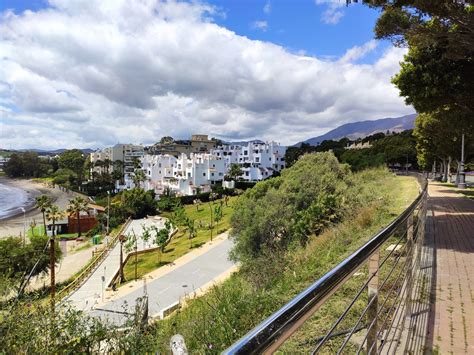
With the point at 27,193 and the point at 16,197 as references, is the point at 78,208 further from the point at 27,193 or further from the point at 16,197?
the point at 27,193

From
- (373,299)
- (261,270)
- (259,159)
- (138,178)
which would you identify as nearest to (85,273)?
(261,270)

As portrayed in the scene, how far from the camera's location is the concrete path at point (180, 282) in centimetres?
1865

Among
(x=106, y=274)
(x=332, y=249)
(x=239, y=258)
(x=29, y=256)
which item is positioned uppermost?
(x=332, y=249)

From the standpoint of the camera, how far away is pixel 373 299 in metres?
1.95

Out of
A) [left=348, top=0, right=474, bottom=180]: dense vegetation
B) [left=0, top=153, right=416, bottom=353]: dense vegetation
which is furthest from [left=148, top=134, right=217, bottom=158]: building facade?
[left=348, top=0, right=474, bottom=180]: dense vegetation

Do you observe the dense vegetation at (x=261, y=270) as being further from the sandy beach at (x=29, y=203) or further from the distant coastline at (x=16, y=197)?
the distant coastline at (x=16, y=197)

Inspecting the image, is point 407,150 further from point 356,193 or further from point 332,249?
point 332,249

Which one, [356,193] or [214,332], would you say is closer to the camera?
[214,332]

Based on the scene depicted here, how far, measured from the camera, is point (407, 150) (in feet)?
174

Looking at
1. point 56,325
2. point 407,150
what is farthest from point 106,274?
point 407,150

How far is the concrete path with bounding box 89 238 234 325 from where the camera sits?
18648 millimetres

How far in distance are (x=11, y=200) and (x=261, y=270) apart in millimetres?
92560

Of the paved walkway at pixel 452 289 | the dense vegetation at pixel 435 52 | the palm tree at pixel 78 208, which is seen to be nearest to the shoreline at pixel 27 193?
the palm tree at pixel 78 208

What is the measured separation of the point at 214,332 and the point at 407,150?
55.3 m
